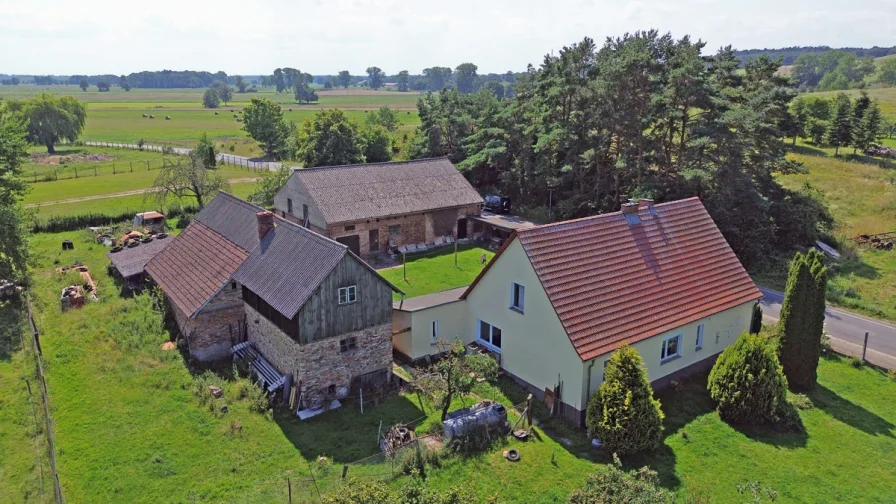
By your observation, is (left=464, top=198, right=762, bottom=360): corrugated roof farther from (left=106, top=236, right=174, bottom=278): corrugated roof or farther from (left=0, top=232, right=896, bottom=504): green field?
(left=106, top=236, right=174, bottom=278): corrugated roof

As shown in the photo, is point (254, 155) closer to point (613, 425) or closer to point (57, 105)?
point (57, 105)


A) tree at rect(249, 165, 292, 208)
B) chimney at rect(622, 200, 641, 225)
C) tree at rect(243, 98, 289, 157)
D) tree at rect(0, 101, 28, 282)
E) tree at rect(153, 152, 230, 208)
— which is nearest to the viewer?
chimney at rect(622, 200, 641, 225)

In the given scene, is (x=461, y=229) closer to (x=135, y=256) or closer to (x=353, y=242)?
(x=353, y=242)

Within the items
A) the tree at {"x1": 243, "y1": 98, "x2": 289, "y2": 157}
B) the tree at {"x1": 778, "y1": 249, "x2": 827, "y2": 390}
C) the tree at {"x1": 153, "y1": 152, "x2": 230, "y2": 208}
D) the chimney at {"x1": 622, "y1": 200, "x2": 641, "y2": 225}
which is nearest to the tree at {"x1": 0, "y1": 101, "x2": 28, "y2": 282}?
the tree at {"x1": 153, "y1": 152, "x2": 230, "y2": 208}

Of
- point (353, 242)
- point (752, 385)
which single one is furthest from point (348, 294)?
point (353, 242)

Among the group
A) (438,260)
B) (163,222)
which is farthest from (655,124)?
(163,222)

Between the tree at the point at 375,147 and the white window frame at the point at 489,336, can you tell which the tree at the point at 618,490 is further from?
the tree at the point at 375,147

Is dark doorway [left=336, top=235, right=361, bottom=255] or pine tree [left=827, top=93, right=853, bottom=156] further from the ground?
pine tree [left=827, top=93, right=853, bottom=156]
